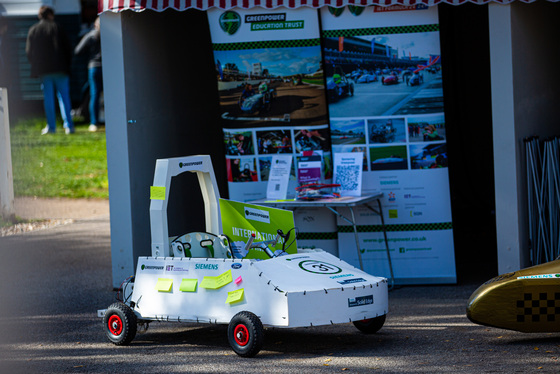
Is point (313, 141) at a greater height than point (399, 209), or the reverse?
point (313, 141)

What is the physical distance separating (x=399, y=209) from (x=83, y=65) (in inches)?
620

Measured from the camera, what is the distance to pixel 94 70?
17.6 m

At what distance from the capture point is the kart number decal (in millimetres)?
5344

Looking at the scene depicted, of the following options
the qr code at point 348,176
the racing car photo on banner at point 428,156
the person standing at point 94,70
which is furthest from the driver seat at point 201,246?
the person standing at point 94,70

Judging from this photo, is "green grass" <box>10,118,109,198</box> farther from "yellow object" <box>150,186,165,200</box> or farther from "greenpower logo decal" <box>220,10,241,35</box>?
"yellow object" <box>150,186,165,200</box>

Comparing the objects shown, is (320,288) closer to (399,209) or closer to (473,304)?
(473,304)

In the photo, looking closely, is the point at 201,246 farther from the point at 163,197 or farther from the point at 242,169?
the point at 242,169

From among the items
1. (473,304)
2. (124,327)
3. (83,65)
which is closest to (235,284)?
(124,327)

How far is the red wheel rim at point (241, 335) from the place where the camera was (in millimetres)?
5120

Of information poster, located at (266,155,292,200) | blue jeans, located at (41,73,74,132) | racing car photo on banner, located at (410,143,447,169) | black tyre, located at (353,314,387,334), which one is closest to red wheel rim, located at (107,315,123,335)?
black tyre, located at (353,314,387,334)

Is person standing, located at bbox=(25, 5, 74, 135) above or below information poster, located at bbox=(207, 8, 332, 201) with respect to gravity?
above

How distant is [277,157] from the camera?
7648 millimetres

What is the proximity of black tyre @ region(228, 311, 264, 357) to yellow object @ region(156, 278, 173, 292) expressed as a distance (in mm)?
560

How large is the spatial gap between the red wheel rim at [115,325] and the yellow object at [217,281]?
0.71 meters
